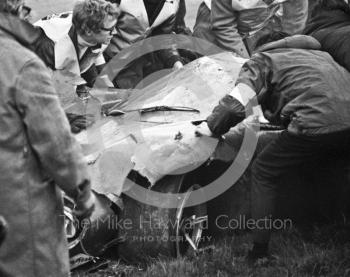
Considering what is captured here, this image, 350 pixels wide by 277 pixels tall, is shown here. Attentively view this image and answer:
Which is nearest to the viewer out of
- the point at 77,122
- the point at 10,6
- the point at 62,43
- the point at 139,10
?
the point at 10,6

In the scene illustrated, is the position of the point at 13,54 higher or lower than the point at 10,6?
lower

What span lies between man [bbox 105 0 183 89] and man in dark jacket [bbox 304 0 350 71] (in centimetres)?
206

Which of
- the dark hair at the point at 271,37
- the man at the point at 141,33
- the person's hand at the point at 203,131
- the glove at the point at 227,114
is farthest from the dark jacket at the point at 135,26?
the glove at the point at 227,114

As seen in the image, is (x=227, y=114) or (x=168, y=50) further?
(x=168, y=50)

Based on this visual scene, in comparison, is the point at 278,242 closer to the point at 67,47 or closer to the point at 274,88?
the point at 274,88

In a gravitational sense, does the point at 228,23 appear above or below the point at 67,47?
below

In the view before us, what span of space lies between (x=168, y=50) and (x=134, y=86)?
60 centimetres

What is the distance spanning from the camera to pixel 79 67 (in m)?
6.74

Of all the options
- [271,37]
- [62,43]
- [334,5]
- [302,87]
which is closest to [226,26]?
[271,37]

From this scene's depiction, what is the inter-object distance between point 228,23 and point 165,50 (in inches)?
30.2

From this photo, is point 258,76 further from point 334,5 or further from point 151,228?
point 151,228

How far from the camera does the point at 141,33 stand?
7656 mm

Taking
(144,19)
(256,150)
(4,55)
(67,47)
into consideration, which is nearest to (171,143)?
(256,150)

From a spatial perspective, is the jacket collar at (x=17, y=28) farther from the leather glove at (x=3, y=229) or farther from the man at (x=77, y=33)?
the man at (x=77, y=33)
